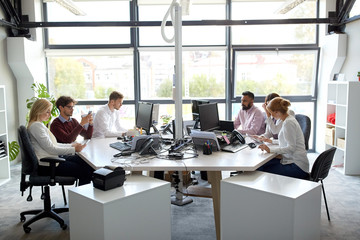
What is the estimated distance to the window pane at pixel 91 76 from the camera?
6949 mm

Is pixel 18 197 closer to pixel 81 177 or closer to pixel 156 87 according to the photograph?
pixel 81 177

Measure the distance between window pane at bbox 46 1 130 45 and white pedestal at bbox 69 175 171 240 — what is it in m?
4.67

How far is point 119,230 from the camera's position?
8.22ft

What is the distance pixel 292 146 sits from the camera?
3400mm

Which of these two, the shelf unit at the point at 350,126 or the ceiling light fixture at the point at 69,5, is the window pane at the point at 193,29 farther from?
the shelf unit at the point at 350,126

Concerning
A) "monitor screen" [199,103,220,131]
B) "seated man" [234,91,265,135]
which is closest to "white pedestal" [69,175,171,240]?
"monitor screen" [199,103,220,131]

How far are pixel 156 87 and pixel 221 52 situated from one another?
1475mm

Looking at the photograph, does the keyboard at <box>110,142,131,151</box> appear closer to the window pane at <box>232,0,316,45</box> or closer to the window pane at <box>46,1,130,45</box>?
the window pane at <box>46,1,130,45</box>

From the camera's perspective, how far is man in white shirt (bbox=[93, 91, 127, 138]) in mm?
4688

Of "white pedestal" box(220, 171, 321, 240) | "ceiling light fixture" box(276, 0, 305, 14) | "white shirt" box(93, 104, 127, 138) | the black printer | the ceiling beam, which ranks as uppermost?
"ceiling light fixture" box(276, 0, 305, 14)

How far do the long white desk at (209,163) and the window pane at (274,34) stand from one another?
3814mm

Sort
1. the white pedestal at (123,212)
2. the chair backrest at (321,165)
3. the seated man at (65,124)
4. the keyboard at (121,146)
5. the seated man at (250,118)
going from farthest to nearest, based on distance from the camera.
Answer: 1. the seated man at (250,118)
2. the seated man at (65,124)
3. the keyboard at (121,146)
4. the chair backrest at (321,165)
5. the white pedestal at (123,212)

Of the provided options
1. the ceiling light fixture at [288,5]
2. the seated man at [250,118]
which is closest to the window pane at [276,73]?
the ceiling light fixture at [288,5]

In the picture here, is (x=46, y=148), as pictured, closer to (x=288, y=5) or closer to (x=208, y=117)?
(x=208, y=117)
